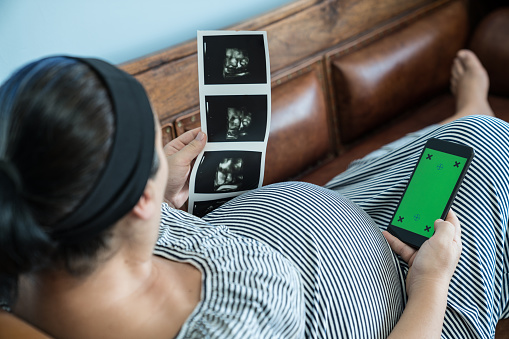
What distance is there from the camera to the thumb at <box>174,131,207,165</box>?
3.67 ft

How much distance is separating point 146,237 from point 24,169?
0.67 ft

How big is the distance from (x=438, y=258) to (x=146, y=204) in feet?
1.96

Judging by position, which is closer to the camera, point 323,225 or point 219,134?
point 323,225

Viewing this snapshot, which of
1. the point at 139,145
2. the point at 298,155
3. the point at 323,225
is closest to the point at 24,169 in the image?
the point at 139,145

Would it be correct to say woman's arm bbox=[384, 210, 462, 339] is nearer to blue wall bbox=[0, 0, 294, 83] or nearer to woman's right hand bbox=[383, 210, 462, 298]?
woman's right hand bbox=[383, 210, 462, 298]

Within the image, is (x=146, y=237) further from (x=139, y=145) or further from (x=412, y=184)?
(x=412, y=184)

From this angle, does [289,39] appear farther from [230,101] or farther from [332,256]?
[332,256]

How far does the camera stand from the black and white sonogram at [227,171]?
1.17 metres

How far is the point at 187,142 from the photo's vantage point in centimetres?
118

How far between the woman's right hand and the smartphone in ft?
0.15

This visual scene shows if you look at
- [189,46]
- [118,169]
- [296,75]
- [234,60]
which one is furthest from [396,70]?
[118,169]

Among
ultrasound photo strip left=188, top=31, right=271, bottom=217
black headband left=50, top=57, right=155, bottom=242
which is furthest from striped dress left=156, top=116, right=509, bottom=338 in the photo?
black headband left=50, top=57, right=155, bottom=242

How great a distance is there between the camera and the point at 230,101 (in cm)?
117

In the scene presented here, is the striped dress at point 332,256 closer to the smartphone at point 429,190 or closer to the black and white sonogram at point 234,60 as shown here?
the smartphone at point 429,190
